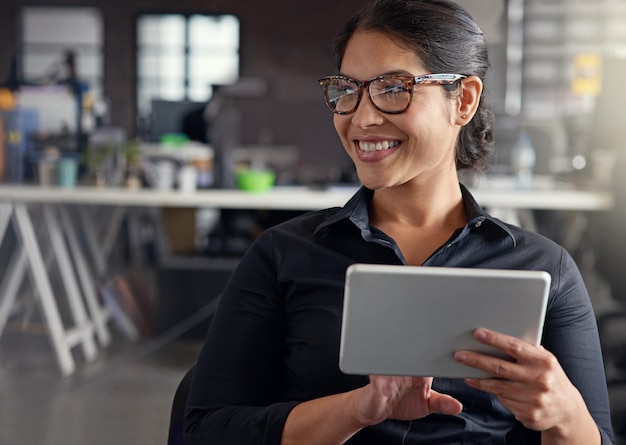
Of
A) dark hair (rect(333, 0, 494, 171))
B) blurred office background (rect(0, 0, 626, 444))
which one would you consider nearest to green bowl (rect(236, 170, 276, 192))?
blurred office background (rect(0, 0, 626, 444))

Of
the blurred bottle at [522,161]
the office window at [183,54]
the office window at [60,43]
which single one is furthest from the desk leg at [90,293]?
the office window at [183,54]

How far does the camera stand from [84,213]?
13.9 feet

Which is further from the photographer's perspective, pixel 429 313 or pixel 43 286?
pixel 43 286

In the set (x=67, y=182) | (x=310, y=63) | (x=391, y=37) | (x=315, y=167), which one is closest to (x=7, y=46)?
(x=67, y=182)

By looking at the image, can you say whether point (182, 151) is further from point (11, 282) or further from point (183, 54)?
point (183, 54)

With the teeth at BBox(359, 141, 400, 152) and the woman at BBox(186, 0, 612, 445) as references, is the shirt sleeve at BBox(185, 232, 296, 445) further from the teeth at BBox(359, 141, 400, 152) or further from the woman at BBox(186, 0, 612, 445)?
the teeth at BBox(359, 141, 400, 152)

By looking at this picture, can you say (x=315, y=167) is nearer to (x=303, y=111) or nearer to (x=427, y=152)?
(x=303, y=111)

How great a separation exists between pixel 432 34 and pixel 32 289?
3.22 metres

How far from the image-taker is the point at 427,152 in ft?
4.17

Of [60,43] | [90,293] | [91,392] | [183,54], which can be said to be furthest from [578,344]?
[183,54]

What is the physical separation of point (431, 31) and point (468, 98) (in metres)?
0.12

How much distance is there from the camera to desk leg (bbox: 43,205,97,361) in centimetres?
419

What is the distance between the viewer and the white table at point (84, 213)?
386 cm

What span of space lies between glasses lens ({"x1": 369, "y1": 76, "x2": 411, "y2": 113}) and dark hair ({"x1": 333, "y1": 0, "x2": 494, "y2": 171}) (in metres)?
0.06
